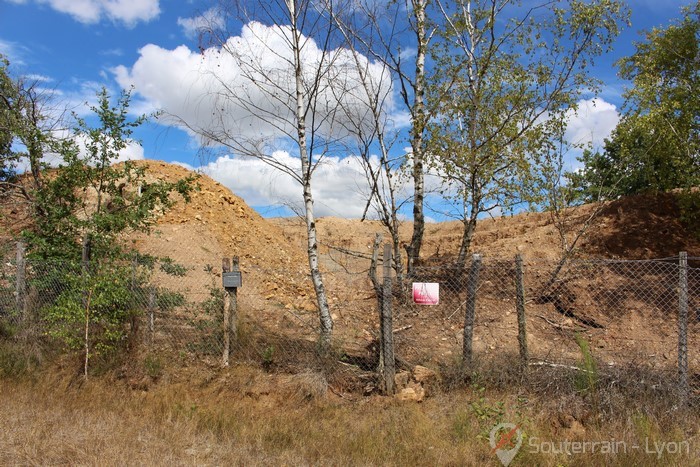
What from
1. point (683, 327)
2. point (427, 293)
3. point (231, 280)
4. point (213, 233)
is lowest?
point (683, 327)

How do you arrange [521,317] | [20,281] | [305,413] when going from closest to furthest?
[305,413] → [521,317] → [20,281]

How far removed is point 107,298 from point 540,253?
30.4 ft

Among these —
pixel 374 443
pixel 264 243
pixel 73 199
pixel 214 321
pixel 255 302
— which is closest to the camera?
pixel 374 443

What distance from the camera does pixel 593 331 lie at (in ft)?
29.9

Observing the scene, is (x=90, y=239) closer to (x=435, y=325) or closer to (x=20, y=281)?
(x=20, y=281)

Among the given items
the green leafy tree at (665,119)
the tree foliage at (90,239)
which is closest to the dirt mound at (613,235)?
the green leafy tree at (665,119)

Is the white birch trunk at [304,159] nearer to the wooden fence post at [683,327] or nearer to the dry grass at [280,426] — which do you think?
the dry grass at [280,426]

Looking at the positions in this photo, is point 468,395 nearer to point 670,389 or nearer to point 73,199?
point 670,389

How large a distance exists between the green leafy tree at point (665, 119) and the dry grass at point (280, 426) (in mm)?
6565

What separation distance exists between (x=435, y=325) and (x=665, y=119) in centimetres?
727

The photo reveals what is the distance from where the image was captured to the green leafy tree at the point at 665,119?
11.5 meters

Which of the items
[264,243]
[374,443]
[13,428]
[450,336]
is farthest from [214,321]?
[264,243]

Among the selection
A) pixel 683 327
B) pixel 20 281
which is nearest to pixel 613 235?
pixel 683 327

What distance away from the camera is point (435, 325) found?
892cm
